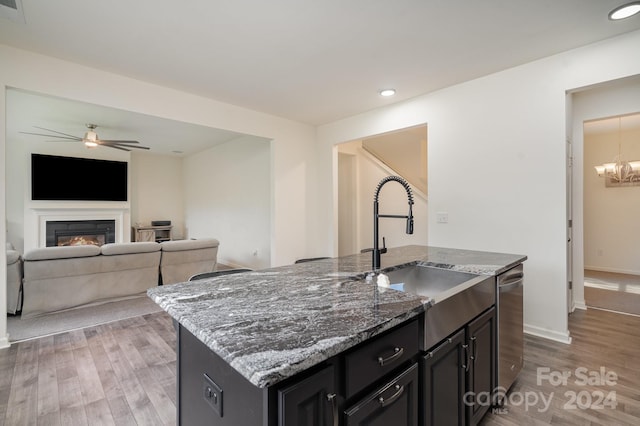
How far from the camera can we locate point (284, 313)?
100 cm

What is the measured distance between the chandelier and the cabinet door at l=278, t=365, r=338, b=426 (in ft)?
19.7

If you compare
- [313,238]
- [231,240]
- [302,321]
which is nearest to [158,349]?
[302,321]

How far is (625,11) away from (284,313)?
308cm

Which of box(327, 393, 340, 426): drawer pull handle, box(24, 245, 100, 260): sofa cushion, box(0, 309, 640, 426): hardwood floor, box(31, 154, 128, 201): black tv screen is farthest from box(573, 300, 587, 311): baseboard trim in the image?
box(31, 154, 128, 201): black tv screen

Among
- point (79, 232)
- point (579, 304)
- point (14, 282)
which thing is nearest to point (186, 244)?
point (14, 282)

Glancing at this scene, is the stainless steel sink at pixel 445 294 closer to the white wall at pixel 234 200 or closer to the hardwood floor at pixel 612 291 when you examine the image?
the hardwood floor at pixel 612 291

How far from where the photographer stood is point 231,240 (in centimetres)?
624

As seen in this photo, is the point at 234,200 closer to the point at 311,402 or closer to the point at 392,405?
the point at 392,405

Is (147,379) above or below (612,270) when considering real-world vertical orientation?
below

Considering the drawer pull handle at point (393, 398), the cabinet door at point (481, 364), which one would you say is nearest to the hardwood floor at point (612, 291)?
the cabinet door at point (481, 364)

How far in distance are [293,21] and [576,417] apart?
319 centimetres

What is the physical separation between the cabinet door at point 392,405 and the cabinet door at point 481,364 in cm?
53

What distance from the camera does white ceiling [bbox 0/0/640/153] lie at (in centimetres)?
207

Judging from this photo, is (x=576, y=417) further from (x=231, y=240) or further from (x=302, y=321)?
(x=231, y=240)
